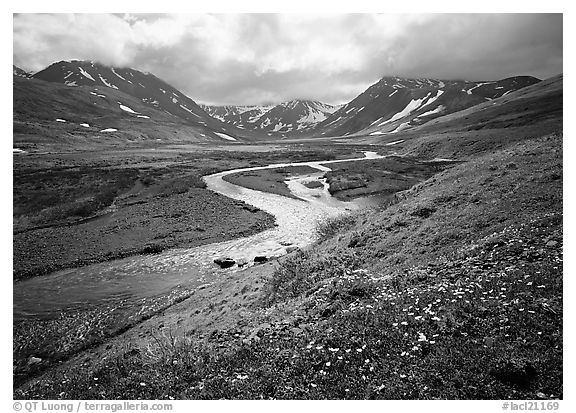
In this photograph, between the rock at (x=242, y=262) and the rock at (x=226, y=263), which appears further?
the rock at (x=226, y=263)

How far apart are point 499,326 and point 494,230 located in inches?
269

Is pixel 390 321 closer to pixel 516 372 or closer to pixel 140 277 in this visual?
pixel 516 372

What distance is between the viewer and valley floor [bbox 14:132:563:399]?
6855mm

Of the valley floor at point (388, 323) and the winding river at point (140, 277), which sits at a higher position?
the valley floor at point (388, 323)

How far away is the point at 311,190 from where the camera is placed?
5250 centimetres

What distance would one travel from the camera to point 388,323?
8578mm

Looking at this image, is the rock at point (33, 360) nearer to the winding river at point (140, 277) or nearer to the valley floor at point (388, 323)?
the valley floor at point (388, 323)

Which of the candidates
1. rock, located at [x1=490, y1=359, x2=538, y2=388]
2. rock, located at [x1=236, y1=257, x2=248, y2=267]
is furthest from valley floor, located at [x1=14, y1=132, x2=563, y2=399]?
rock, located at [x1=236, y1=257, x2=248, y2=267]

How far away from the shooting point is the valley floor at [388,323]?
6.86 m

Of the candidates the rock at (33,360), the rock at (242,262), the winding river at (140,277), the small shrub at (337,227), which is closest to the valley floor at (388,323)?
the rock at (33,360)

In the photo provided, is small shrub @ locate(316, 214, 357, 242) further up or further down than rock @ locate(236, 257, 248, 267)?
further up

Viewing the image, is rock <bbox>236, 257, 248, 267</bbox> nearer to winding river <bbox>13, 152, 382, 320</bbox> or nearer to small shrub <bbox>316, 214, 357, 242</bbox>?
winding river <bbox>13, 152, 382, 320</bbox>
